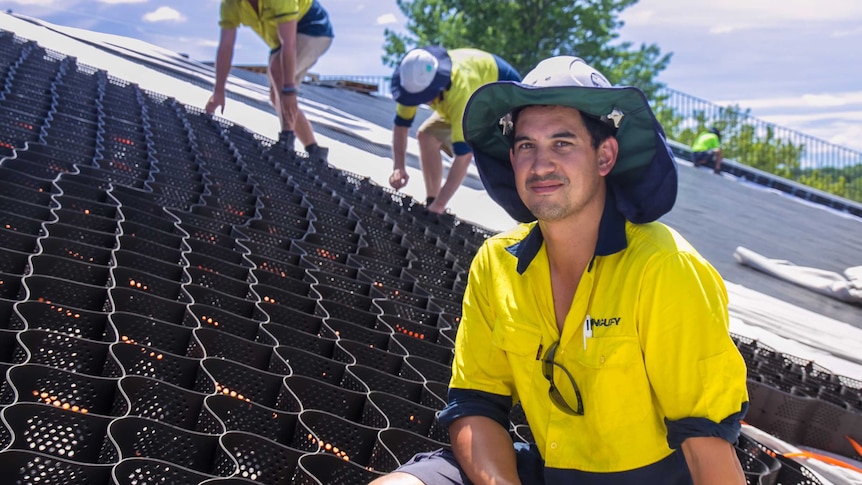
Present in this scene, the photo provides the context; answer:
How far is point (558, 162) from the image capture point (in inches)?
79.2

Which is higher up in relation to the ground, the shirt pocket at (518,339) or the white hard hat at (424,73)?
the white hard hat at (424,73)

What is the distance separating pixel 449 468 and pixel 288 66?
16.8 ft

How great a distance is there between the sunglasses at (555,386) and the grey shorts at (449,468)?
230mm

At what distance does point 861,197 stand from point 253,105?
1846 cm

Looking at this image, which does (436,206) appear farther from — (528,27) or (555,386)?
(528,27)

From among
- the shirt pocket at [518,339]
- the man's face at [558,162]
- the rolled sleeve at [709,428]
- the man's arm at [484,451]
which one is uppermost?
the man's face at [558,162]

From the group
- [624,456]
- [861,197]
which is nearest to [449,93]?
[624,456]

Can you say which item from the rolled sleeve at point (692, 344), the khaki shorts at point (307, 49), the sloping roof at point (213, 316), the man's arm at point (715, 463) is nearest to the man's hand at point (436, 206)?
the sloping roof at point (213, 316)

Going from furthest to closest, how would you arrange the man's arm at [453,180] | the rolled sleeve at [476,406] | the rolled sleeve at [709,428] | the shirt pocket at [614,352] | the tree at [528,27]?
the tree at [528,27], the man's arm at [453,180], the rolled sleeve at [476,406], the shirt pocket at [614,352], the rolled sleeve at [709,428]

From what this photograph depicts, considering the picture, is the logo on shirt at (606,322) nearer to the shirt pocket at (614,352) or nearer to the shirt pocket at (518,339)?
the shirt pocket at (614,352)

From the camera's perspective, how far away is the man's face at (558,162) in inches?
79.3

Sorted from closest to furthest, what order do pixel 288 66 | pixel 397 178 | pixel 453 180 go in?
pixel 453 180
pixel 397 178
pixel 288 66

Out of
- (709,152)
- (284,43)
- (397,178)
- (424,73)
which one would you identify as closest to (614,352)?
(424,73)

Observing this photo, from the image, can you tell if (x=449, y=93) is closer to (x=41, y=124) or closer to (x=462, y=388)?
(x=41, y=124)
